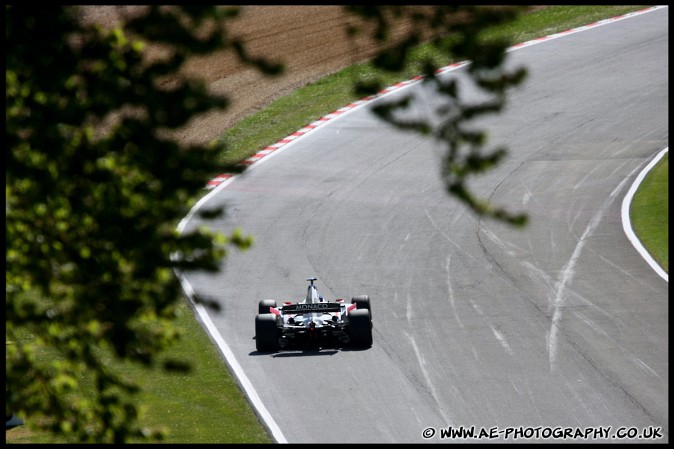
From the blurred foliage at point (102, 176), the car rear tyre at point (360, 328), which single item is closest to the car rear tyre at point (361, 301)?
the car rear tyre at point (360, 328)

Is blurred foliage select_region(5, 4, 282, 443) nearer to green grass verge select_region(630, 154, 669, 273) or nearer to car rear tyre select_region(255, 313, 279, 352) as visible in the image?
car rear tyre select_region(255, 313, 279, 352)

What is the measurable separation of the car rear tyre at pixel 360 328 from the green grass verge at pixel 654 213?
7.46 meters

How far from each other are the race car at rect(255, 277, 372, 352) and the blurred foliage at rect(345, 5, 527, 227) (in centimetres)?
1215

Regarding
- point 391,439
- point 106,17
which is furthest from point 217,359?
point 106,17

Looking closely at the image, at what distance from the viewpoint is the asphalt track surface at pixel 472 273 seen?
50.2 feet

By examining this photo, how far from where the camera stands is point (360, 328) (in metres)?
17.5

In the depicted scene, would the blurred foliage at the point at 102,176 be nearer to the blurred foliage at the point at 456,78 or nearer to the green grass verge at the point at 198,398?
the blurred foliage at the point at 456,78

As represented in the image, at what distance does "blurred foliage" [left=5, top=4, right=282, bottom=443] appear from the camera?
5.46m

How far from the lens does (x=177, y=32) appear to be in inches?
215
